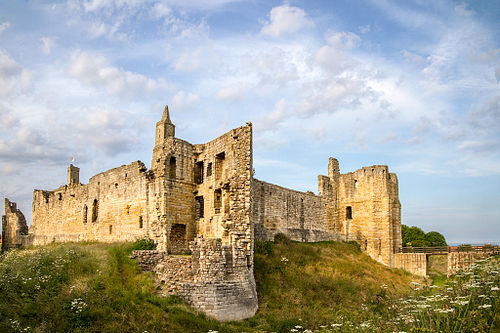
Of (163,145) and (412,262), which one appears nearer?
(163,145)

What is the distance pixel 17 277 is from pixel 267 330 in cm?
858

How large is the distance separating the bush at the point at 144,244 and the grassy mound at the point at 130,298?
558mm

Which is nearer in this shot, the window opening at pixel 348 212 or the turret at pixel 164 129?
the turret at pixel 164 129

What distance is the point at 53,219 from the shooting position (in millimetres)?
30406

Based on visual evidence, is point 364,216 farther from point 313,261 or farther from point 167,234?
point 167,234

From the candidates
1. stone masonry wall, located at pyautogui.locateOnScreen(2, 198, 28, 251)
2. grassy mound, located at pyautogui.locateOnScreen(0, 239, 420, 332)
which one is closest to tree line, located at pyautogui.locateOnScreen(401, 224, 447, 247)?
grassy mound, located at pyautogui.locateOnScreen(0, 239, 420, 332)

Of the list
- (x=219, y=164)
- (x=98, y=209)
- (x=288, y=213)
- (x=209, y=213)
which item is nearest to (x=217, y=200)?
(x=209, y=213)

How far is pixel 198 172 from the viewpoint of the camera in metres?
20.9

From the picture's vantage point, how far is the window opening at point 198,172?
20.7 meters

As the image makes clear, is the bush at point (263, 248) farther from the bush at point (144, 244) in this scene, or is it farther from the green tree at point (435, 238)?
the green tree at point (435, 238)

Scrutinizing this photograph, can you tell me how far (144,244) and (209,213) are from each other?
3.40 metres

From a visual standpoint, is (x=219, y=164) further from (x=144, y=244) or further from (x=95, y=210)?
(x=95, y=210)

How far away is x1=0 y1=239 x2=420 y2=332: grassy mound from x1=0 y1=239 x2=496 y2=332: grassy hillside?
0.03m

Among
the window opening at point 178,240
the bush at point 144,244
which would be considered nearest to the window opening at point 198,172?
the window opening at point 178,240
